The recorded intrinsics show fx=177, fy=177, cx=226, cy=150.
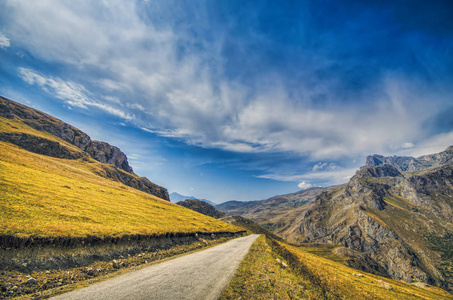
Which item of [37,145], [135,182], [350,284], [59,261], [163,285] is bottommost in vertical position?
[135,182]

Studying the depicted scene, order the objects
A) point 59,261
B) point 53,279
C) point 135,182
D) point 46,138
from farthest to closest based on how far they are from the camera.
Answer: point 135,182 < point 46,138 < point 59,261 < point 53,279

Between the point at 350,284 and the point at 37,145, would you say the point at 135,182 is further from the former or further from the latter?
the point at 350,284

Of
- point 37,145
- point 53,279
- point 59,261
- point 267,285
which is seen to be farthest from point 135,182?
point 267,285

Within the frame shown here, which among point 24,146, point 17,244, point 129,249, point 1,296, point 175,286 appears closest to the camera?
point 1,296

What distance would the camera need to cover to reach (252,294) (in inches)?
511

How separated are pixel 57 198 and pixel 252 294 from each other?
34.6m

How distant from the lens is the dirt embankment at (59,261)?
11859mm

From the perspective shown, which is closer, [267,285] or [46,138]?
[267,285]

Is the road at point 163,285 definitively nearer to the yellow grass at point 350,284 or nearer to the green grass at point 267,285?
the green grass at point 267,285

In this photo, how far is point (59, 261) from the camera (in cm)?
1566

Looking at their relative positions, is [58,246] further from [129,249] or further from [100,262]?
[129,249]

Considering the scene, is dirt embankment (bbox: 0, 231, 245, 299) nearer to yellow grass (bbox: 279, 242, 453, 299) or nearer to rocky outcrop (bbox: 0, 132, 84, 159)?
yellow grass (bbox: 279, 242, 453, 299)

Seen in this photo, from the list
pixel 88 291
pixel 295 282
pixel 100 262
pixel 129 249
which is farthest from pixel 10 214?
pixel 295 282

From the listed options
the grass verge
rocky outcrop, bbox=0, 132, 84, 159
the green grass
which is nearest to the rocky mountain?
rocky outcrop, bbox=0, 132, 84, 159
